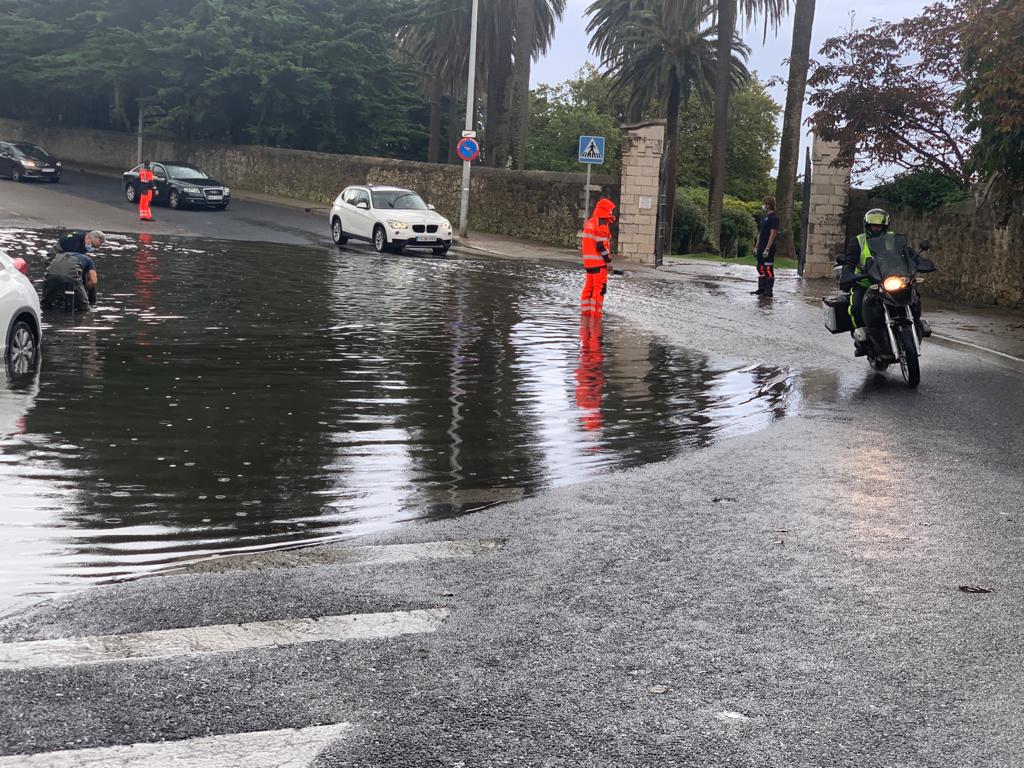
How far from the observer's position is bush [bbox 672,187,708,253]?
50.1 m

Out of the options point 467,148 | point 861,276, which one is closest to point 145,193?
point 467,148

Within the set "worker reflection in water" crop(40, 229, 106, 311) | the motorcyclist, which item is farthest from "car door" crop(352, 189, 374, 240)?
the motorcyclist

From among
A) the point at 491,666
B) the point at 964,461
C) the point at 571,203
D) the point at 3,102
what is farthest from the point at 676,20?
the point at 491,666

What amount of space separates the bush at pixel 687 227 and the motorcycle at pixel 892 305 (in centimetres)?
3582

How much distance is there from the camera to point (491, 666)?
498cm

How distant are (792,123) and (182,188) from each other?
19.8 metres

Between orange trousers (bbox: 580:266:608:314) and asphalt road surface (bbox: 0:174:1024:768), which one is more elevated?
orange trousers (bbox: 580:266:608:314)

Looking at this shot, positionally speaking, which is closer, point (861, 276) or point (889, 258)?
point (889, 258)

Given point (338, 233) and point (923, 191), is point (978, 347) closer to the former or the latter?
point (923, 191)

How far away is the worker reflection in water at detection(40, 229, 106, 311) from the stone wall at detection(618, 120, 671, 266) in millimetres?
18740

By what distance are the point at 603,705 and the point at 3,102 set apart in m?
78.2

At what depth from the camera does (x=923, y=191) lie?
1046 inches

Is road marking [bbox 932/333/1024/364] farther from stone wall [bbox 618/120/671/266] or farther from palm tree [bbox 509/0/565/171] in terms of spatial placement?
palm tree [bbox 509/0/565/171]

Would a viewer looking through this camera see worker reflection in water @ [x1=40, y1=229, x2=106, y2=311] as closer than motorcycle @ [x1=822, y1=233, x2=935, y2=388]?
No
